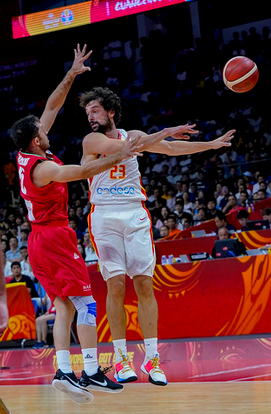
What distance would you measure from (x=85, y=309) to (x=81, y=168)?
1340 mm

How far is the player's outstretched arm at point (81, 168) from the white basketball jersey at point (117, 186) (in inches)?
30.8

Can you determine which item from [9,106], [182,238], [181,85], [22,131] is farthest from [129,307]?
[9,106]

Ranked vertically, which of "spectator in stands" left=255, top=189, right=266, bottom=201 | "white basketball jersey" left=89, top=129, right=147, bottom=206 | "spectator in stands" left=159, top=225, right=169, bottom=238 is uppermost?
"white basketball jersey" left=89, top=129, right=147, bottom=206

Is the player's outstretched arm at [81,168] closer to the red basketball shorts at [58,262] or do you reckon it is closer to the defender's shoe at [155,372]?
the red basketball shorts at [58,262]

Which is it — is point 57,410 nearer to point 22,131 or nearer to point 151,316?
point 151,316

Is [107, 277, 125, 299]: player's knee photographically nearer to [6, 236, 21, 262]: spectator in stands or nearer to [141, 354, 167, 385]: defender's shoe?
[141, 354, 167, 385]: defender's shoe

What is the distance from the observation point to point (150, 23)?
24.7 meters

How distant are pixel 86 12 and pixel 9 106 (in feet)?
33.2

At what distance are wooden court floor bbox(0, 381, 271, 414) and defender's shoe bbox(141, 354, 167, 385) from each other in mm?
221

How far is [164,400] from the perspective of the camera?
5918mm

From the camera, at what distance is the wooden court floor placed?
5.23 metres

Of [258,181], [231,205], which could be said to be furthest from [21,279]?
[258,181]

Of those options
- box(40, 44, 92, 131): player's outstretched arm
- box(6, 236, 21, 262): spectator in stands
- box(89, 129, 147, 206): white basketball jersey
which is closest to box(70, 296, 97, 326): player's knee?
box(89, 129, 147, 206): white basketball jersey

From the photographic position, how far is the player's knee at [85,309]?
5500 millimetres
